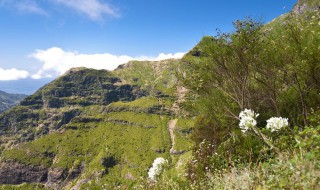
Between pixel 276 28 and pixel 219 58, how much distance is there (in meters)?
5.13

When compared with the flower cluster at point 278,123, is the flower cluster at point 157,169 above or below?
below

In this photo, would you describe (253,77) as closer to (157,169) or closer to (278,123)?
(157,169)

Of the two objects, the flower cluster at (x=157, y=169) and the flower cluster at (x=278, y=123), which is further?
the flower cluster at (x=157, y=169)

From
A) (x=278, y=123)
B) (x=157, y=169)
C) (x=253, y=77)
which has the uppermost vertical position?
(x=253, y=77)

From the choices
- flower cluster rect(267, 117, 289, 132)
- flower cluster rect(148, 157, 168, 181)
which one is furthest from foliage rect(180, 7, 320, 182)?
flower cluster rect(267, 117, 289, 132)

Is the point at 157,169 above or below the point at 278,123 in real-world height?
below

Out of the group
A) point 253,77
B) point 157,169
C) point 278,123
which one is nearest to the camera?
point 278,123

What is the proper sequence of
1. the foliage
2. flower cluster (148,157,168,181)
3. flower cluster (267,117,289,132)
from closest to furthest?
flower cluster (267,117,289,132) < flower cluster (148,157,168,181) < the foliage

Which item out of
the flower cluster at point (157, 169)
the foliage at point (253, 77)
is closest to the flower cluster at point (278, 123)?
the flower cluster at point (157, 169)

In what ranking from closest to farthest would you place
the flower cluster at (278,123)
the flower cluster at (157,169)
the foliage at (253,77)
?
the flower cluster at (278,123)
the flower cluster at (157,169)
the foliage at (253,77)

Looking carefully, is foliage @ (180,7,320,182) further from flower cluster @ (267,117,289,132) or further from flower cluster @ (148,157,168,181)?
flower cluster @ (267,117,289,132)

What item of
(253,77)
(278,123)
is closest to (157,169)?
(278,123)

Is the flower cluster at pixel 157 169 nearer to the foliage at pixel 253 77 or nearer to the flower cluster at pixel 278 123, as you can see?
the flower cluster at pixel 278 123

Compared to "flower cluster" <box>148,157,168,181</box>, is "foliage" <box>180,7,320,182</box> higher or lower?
higher
